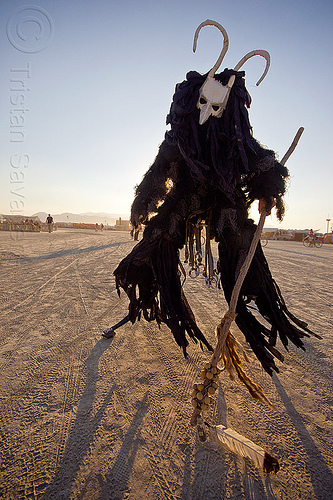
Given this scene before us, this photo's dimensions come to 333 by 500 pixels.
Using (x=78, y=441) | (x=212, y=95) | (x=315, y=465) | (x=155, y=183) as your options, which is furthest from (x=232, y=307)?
(x=212, y=95)

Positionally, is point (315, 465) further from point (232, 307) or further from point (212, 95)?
point (212, 95)

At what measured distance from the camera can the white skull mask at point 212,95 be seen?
150cm

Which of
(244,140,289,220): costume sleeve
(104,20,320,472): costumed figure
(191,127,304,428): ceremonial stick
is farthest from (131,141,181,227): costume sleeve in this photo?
(191,127,304,428): ceremonial stick

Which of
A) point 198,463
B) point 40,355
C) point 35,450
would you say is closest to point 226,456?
point 198,463

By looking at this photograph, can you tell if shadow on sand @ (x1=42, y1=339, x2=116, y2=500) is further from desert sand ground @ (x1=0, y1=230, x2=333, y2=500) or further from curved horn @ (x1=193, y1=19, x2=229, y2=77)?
curved horn @ (x1=193, y1=19, x2=229, y2=77)

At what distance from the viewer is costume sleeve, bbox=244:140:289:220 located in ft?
5.11

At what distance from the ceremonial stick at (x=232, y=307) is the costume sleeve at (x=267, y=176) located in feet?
0.27

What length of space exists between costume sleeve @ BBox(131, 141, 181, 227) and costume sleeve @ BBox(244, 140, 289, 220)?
19.1 inches

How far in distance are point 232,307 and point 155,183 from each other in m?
0.95

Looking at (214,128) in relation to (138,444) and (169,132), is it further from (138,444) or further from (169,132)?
(138,444)

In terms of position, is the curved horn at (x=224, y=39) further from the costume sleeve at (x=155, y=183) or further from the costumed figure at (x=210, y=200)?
the costume sleeve at (x=155, y=183)

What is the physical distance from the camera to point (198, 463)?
1208 mm

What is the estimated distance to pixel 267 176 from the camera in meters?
1.60

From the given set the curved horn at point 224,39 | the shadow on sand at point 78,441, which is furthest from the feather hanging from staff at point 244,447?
the curved horn at point 224,39
